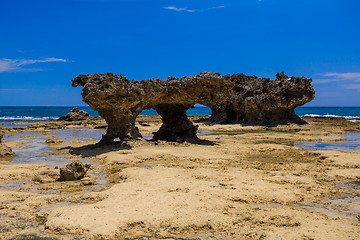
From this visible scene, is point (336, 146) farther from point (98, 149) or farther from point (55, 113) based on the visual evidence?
point (55, 113)

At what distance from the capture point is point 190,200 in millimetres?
6359

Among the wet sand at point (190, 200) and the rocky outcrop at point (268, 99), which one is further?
the rocky outcrop at point (268, 99)

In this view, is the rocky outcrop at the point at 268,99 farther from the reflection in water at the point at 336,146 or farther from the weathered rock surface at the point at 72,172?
the weathered rock surface at the point at 72,172

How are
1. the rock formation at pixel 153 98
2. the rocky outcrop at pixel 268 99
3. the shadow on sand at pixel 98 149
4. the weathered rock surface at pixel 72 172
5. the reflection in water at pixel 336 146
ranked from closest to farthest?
1. the weathered rock surface at pixel 72 172
2. the shadow on sand at pixel 98 149
3. the rock formation at pixel 153 98
4. the reflection in water at pixel 336 146
5. the rocky outcrop at pixel 268 99

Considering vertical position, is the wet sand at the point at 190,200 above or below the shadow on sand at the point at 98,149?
below

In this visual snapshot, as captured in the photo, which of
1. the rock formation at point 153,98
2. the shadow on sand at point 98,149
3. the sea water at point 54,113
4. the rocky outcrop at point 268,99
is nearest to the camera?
the shadow on sand at point 98,149

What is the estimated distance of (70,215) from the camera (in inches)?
217

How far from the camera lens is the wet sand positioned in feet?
16.4

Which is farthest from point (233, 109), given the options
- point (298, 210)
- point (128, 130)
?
point (298, 210)

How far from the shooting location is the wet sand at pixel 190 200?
5000mm

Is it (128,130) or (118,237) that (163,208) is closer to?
(118,237)

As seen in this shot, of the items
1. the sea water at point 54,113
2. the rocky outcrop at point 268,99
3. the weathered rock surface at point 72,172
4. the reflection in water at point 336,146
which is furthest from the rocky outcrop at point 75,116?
the weathered rock surface at point 72,172

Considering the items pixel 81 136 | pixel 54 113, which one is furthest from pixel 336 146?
pixel 54 113

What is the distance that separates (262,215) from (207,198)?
1.38 metres
